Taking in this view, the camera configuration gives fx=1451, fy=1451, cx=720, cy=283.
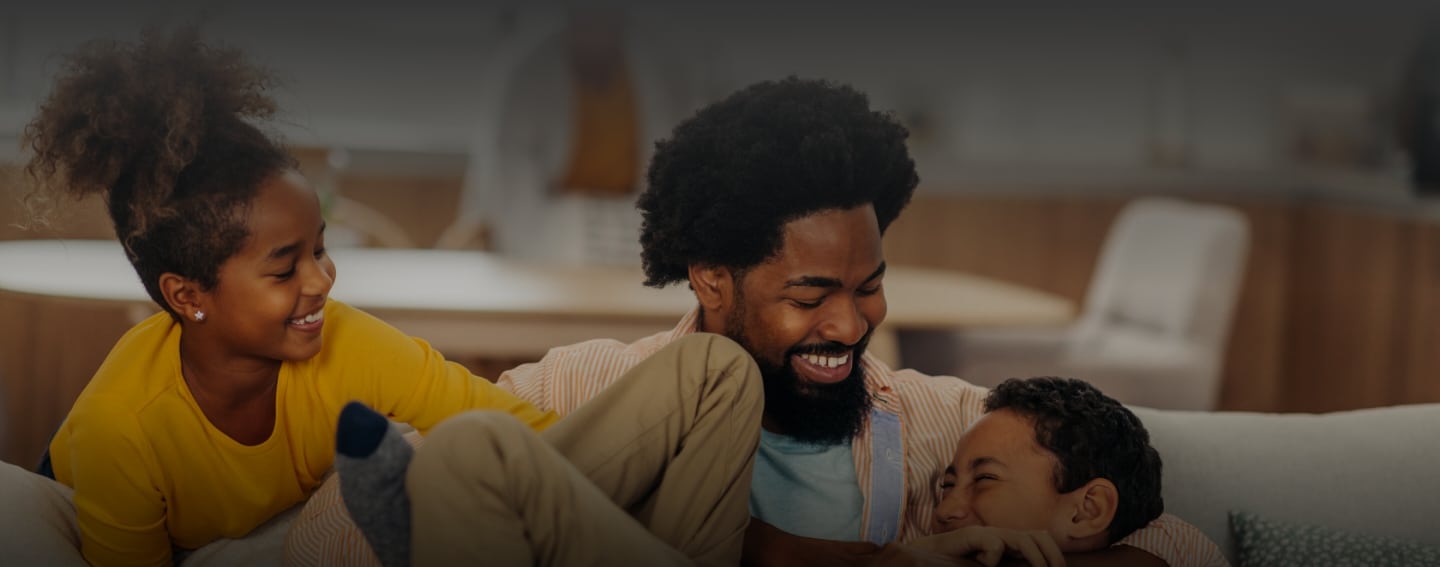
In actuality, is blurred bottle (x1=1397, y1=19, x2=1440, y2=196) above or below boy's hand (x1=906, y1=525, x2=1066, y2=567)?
above

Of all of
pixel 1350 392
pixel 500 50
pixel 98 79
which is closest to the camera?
pixel 98 79

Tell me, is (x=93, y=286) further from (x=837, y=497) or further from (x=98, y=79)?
(x=837, y=497)

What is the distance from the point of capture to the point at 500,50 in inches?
148

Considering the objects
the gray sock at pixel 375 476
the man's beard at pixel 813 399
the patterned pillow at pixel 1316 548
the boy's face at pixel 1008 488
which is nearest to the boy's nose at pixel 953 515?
the boy's face at pixel 1008 488

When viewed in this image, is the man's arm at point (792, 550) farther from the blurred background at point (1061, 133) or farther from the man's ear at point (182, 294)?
the blurred background at point (1061, 133)

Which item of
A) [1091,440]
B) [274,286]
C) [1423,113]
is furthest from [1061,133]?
[274,286]

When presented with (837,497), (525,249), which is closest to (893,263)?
(525,249)

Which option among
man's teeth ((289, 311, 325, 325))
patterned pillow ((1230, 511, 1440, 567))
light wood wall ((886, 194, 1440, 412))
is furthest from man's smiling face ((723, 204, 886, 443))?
light wood wall ((886, 194, 1440, 412))

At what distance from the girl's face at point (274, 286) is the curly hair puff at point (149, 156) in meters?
0.01

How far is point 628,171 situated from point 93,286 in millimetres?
1141

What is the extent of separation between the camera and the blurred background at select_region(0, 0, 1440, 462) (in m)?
2.88

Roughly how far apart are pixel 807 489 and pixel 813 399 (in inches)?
3.4

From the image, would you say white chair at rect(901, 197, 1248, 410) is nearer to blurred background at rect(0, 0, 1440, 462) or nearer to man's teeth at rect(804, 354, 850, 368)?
blurred background at rect(0, 0, 1440, 462)

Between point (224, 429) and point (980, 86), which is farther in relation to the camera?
point (980, 86)
